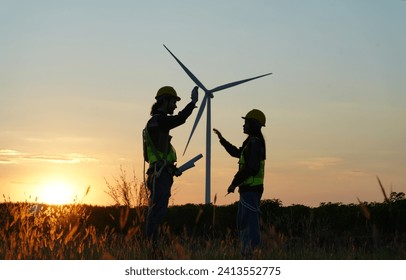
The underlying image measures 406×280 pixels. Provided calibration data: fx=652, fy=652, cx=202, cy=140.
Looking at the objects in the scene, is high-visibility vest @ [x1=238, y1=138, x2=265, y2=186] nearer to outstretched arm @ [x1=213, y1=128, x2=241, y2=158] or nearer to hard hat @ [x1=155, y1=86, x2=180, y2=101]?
outstretched arm @ [x1=213, y1=128, x2=241, y2=158]

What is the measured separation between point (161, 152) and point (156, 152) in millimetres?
81

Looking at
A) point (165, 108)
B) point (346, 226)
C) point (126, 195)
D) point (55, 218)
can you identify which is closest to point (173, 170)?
point (165, 108)

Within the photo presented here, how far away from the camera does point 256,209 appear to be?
32.4 feet

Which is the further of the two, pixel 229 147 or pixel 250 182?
pixel 229 147

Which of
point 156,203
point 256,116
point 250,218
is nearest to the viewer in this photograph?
point 156,203

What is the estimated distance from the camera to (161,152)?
31.6ft

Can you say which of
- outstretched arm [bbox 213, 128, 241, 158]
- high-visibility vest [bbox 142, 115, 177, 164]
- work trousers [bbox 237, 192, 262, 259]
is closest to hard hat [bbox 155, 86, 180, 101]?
high-visibility vest [bbox 142, 115, 177, 164]

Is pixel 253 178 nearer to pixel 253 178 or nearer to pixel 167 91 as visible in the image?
pixel 253 178

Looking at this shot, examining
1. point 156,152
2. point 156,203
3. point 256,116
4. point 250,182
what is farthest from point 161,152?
point 256,116

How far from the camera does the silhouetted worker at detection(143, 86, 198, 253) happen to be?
30.9ft

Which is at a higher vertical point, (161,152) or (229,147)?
(229,147)

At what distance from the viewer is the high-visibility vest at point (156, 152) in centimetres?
959

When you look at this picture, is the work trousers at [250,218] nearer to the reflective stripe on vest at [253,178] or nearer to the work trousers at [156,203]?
the reflective stripe on vest at [253,178]
